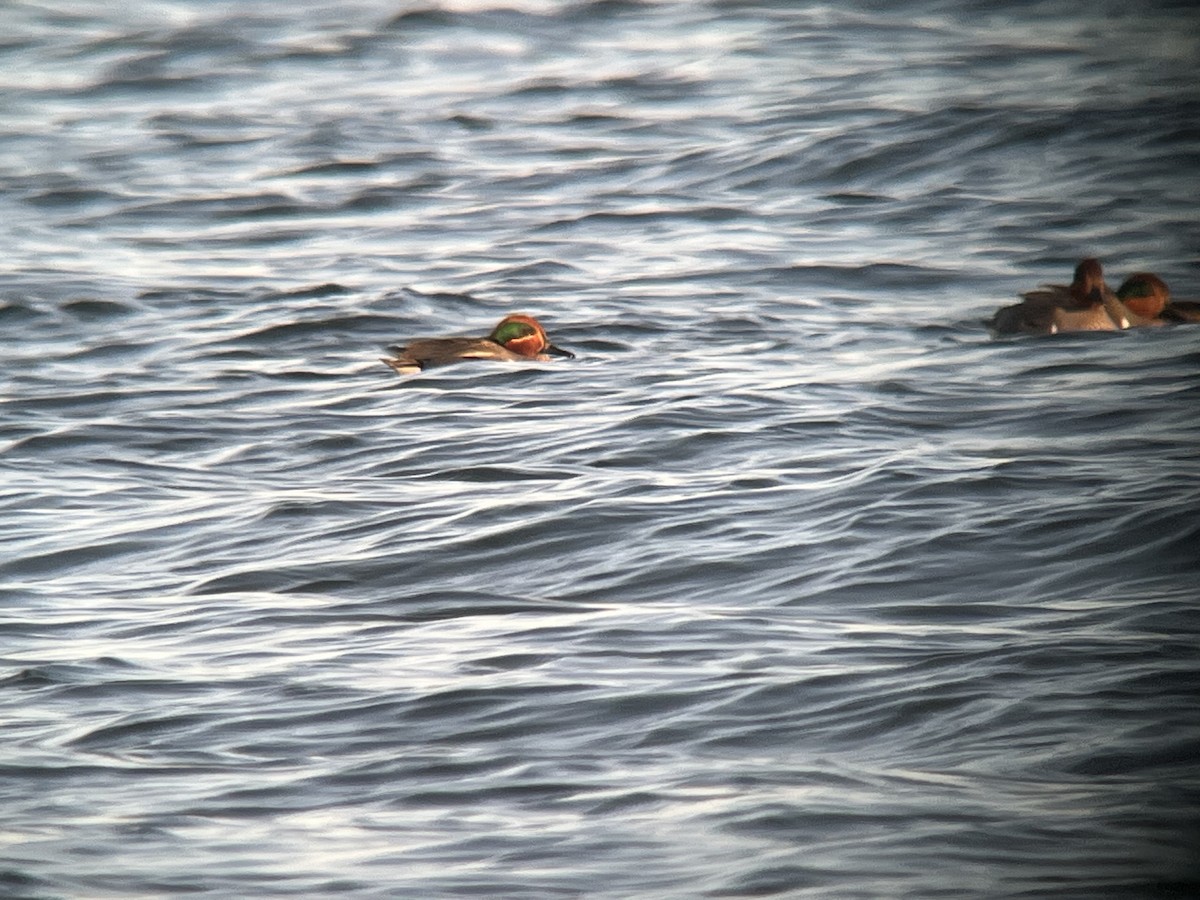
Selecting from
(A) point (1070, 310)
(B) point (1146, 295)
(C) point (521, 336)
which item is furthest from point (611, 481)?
(B) point (1146, 295)

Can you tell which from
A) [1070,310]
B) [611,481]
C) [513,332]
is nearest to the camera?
[611,481]

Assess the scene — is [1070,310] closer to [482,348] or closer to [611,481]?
[482,348]

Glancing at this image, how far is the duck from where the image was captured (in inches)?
442

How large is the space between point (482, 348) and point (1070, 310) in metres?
3.23

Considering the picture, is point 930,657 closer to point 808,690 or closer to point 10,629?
point 808,690

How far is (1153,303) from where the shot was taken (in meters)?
11.5

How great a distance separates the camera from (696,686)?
19.0 feet

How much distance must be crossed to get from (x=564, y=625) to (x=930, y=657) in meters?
1.20

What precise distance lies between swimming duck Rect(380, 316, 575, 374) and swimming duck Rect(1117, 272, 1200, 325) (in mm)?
3225

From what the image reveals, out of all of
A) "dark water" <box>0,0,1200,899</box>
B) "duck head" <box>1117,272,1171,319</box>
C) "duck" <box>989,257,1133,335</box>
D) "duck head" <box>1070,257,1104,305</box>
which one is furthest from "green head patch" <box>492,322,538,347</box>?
"duck head" <box>1117,272,1171,319</box>

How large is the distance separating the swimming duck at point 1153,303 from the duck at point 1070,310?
0.07 metres

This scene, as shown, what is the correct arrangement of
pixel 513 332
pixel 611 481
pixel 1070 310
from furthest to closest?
1. pixel 513 332
2. pixel 1070 310
3. pixel 611 481

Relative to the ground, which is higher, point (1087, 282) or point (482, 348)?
point (1087, 282)

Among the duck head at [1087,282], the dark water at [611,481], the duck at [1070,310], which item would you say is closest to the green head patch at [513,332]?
the dark water at [611,481]
